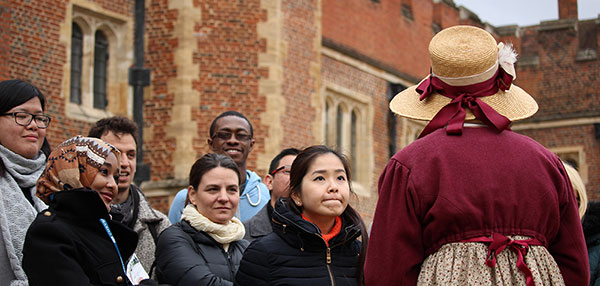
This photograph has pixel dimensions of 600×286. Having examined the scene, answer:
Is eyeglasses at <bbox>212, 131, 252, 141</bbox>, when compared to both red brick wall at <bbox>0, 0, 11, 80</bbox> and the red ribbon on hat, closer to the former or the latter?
the red ribbon on hat

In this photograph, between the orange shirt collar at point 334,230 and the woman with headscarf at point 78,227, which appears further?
the orange shirt collar at point 334,230

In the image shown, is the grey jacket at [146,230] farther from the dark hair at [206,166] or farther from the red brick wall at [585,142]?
the red brick wall at [585,142]

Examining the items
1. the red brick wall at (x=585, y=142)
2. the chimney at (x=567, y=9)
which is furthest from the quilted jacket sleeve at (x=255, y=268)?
the chimney at (x=567, y=9)

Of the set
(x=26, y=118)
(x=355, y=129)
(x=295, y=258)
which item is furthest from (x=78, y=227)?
(x=355, y=129)

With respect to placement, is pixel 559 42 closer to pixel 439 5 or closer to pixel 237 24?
pixel 439 5

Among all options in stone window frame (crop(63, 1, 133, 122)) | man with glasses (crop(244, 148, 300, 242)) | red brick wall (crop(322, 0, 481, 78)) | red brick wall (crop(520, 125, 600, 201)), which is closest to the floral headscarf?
man with glasses (crop(244, 148, 300, 242))

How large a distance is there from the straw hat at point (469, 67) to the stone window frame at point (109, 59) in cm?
946

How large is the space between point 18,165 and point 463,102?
227 cm

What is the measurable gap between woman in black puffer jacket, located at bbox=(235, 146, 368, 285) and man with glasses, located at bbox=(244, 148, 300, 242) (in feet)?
3.22

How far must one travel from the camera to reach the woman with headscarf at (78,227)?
3.57 metres

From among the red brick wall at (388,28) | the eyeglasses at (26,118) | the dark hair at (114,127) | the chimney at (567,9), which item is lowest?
the dark hair at (114,127)

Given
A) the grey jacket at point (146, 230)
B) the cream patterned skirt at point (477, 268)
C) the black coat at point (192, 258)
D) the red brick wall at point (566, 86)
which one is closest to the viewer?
the cream patterned skirt at point (477, 268)

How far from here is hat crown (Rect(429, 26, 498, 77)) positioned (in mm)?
3626

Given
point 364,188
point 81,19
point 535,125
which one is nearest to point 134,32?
point 81,19
